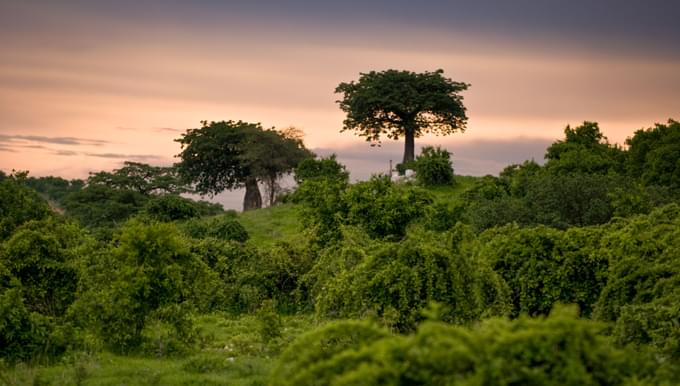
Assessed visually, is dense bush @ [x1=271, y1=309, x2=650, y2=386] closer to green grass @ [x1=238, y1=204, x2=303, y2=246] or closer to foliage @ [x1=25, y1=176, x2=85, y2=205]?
green grass @ [x1=238, y1=204, x2=303, y2=246]

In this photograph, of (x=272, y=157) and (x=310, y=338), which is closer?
(x=310, y=338)

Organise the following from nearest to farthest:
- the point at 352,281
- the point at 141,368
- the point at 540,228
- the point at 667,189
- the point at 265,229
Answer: the point at 141,368 < the point at 352,281 < the point at 540,228 < the point at 667,189 < the point at 265,229

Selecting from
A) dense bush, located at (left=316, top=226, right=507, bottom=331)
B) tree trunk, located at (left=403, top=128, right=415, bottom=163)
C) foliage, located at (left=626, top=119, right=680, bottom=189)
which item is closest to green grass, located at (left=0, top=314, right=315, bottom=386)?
dense bush, located at (left=316, top=226, right=507, bottom=331)

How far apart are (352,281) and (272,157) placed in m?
47.5

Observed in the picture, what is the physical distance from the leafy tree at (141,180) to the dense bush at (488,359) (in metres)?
61.9

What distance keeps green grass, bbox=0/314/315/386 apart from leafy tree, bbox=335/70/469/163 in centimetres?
4250

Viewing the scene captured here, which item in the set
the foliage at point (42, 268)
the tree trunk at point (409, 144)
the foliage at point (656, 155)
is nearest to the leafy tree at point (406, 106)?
the tree trunk at point (409, 144)

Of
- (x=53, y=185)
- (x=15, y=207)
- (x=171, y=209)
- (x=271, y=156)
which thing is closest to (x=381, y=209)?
(x=15, y=207)

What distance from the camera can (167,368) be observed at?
14188 mm

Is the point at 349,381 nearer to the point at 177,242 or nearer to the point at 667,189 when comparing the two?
the point at 177,242

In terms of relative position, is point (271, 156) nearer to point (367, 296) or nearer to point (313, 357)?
point (367, 296)

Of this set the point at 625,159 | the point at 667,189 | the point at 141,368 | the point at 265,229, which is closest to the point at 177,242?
the point at 141,368

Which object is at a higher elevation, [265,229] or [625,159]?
[625,159]

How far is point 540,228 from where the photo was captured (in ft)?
66.2
